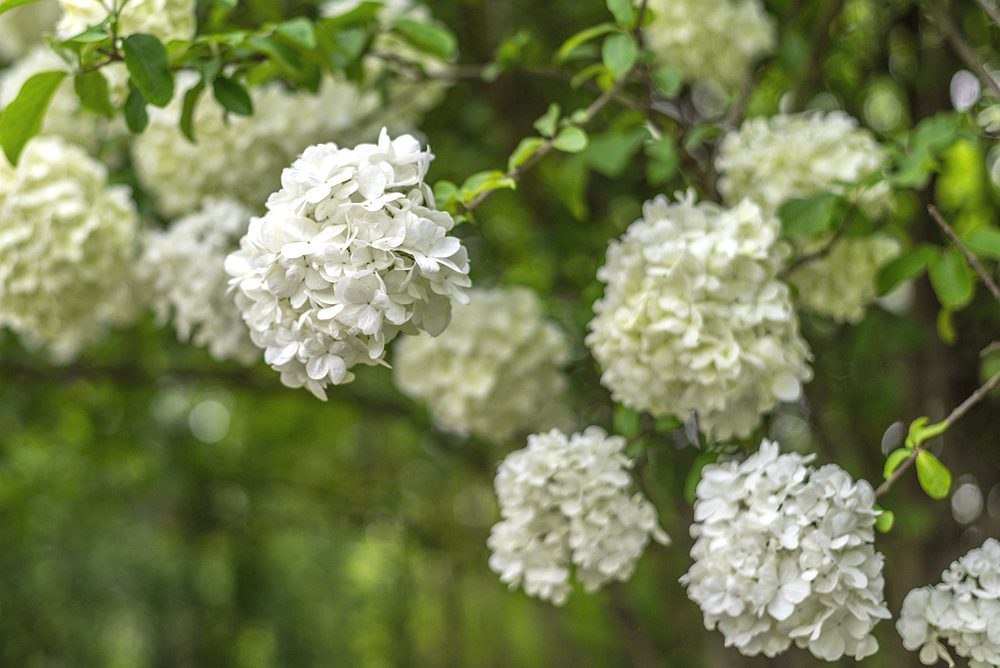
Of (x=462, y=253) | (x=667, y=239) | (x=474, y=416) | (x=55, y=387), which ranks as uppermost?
(x=462, y=253)

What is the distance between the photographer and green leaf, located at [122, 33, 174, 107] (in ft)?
3.51

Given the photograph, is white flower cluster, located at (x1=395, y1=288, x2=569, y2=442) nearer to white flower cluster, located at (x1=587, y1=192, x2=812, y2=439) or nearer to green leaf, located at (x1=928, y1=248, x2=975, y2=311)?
white flower cluster, located at (x1=587, y1=192, x2=812, y2=439)

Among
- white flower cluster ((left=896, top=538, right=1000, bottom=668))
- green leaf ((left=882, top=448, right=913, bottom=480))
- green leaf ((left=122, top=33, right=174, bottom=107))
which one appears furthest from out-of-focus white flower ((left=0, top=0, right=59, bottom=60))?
white flower cluster ((left=896, top=538, right=1000, bottom=668))

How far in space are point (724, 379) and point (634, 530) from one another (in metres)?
0.21

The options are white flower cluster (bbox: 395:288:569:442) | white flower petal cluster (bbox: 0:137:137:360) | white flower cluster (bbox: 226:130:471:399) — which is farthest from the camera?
white flower cluster (bbox: 395:288:569:442)

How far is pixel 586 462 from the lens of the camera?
1.10 metres

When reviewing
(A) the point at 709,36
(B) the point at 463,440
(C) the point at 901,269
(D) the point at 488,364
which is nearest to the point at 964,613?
(C) the point at 901,269

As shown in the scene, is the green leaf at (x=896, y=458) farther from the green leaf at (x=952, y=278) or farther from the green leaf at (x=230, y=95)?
the green leaf at (x=230, y=95)

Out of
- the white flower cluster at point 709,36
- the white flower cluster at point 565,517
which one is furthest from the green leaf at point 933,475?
the white flower cluster at point 709,36

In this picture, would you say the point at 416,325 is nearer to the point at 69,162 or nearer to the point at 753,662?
the point at 69,162

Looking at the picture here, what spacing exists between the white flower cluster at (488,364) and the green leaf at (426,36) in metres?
0.38

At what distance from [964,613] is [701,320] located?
383mm

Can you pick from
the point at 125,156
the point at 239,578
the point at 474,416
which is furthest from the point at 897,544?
the point at 239,578

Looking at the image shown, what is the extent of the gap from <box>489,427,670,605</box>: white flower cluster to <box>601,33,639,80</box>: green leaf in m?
0.42
